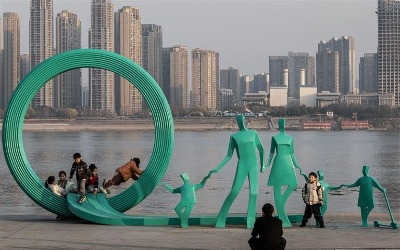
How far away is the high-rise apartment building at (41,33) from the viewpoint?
513 ft

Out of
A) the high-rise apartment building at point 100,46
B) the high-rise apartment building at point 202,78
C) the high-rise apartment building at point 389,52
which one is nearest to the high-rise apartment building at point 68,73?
the high-rise apartment building at point 100,46

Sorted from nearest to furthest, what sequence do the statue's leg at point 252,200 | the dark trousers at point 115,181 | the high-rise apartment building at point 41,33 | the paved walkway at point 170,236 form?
the paved walkway at point 170,236
the statue's leg at point 252,200
the dark trousers at point 115,181
the high-rise apartment building at point 41,33

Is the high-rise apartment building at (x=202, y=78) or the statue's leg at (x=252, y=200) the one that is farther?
the high-rise apartment building at (x=202, y=78)

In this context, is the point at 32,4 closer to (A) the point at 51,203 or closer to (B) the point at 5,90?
(B) the point at 5,90

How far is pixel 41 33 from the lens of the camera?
160 meters

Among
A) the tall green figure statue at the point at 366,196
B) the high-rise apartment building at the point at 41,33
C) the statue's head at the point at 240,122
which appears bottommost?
the tall green figure statue at the point at 366,196

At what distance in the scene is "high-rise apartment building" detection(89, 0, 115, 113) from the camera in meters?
Answer: 153

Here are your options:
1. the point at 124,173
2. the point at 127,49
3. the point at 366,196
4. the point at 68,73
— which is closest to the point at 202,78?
the point at 127,49

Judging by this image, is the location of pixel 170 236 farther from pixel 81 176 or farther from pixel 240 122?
pixel 81 176

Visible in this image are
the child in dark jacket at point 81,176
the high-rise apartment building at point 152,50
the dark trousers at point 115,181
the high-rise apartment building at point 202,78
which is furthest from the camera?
the high-rise apartment building at point 202,78

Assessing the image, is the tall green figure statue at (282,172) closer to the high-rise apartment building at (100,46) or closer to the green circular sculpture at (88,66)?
the green circular sculpture at (88,66)

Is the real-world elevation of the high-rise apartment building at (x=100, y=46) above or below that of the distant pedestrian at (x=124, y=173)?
above

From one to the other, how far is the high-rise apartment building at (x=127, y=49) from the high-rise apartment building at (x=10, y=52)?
17.8m

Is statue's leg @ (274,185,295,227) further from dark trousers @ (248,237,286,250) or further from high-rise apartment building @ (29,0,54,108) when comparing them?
high-rise apartment building @ (29,0,54,108)
